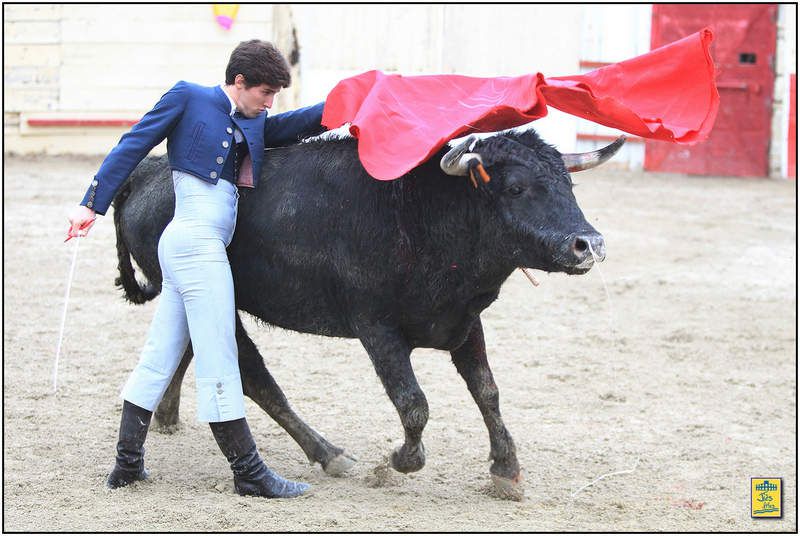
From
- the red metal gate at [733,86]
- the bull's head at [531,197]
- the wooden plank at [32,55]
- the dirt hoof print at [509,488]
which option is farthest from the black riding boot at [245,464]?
the red metal gate at [733,86]

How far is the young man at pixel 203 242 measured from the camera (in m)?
4.20

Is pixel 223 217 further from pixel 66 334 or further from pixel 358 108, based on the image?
pixel 66 334

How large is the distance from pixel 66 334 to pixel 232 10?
296 inches

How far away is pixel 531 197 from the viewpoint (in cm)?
405

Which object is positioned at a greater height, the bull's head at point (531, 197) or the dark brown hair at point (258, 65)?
the dark brown hair at point (258, 65)

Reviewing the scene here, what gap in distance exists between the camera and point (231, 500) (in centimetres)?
429

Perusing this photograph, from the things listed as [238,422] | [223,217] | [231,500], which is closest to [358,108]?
[223,217]

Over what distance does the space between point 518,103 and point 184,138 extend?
4.19 feet

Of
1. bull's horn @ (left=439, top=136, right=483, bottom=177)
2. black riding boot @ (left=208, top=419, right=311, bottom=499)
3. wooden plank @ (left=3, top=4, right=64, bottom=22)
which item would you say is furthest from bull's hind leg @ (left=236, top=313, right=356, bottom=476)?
wooden plank @ (left=3, top=4, right=64, bottom=22)

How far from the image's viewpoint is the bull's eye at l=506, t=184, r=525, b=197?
13.3ft

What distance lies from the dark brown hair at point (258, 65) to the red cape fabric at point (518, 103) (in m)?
0.30

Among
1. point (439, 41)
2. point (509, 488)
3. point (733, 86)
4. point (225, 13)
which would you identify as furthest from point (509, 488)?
point (733, 86)

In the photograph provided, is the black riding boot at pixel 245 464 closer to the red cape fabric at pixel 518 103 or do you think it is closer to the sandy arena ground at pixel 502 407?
the sandy arena ground at pixel 502 407

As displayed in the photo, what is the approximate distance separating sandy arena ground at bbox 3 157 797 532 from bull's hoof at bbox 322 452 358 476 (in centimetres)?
6
